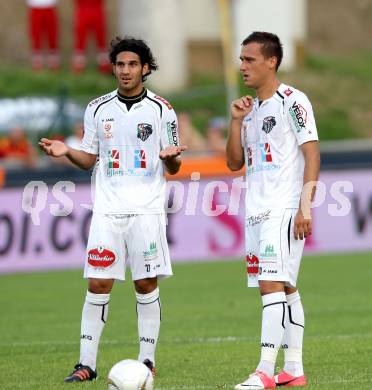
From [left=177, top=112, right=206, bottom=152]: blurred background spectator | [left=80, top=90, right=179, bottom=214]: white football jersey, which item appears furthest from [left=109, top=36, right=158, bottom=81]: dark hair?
[left=177, top=112, right=206, bottom=152]: blurred background spectator

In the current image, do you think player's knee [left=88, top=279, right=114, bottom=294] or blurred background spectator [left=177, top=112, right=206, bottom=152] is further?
blurred background spectator [left=177, top=112, right=206, bottom=152]

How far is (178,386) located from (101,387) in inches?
20.8

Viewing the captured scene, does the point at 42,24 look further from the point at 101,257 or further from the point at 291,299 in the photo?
the point at 291,299

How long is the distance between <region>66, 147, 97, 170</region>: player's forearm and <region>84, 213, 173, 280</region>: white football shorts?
0.39m

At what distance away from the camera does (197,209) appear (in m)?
20.9

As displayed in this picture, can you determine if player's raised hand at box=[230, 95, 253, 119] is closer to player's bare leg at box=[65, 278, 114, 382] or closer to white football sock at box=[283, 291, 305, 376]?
white football sock at box=[283, 291, 305, 376]

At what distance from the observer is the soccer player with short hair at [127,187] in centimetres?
964

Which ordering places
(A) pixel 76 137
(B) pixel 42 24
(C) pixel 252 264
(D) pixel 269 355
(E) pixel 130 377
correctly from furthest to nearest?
(B) pixel 42 24, (A) pixel 76 137, (C) pixel 252 264, (D) pixel 269 355, (E) pixel 130 377

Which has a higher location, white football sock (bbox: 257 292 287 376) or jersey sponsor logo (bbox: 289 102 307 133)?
jersey sponsor logo (bbox: 289 102 307 133)

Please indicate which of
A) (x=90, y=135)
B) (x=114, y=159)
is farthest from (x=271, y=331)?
(x=90, y=135)

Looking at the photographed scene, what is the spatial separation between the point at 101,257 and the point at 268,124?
1616mm

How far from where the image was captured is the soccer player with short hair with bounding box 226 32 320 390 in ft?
29.0

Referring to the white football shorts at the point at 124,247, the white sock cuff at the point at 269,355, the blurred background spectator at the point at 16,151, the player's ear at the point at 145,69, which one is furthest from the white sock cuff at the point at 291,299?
the blurred background spectator at the point at 16,151

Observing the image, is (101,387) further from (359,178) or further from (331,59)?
(331,59)
